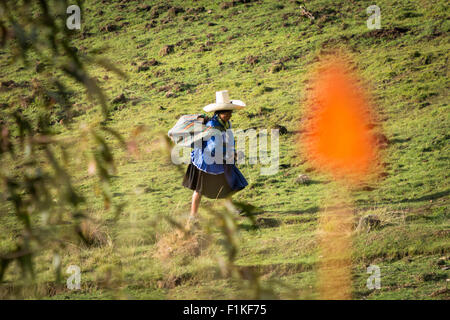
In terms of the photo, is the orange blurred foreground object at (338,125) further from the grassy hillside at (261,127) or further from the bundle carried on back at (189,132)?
A: the bundle carried on back at (189,132)

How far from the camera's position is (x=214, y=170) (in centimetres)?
714

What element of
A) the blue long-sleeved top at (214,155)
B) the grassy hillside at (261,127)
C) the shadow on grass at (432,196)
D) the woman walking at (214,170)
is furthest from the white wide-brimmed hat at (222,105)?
the shadow on grass at (432,196)

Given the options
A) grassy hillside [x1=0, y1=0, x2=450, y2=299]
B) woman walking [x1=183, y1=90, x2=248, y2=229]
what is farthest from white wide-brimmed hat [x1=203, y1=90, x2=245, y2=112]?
grassy hillside [x1=0, y1=0, x2=450, y2=299]

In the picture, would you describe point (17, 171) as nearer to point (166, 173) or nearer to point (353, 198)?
point (166, 173)

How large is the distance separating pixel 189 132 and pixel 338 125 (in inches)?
210

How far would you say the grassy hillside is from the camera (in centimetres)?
579

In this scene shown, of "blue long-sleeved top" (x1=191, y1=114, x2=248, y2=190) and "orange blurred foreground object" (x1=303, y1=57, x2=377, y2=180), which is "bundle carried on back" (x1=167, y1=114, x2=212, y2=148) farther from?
"orange blurred foreground object" (x1=303, y1=57, x2=377, y2=180)

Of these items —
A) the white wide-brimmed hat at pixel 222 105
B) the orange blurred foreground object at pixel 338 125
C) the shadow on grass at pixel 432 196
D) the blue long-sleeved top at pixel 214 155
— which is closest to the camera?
the blue long-sleeved top at pixel 214 155

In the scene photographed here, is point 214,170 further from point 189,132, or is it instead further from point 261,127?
point 261,127

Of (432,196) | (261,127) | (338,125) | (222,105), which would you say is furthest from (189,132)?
(338,125)

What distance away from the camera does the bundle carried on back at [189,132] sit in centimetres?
712

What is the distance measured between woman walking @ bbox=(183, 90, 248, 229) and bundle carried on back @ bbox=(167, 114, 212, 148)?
3.2 inches

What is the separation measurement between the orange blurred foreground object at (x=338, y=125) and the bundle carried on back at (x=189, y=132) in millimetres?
2949
